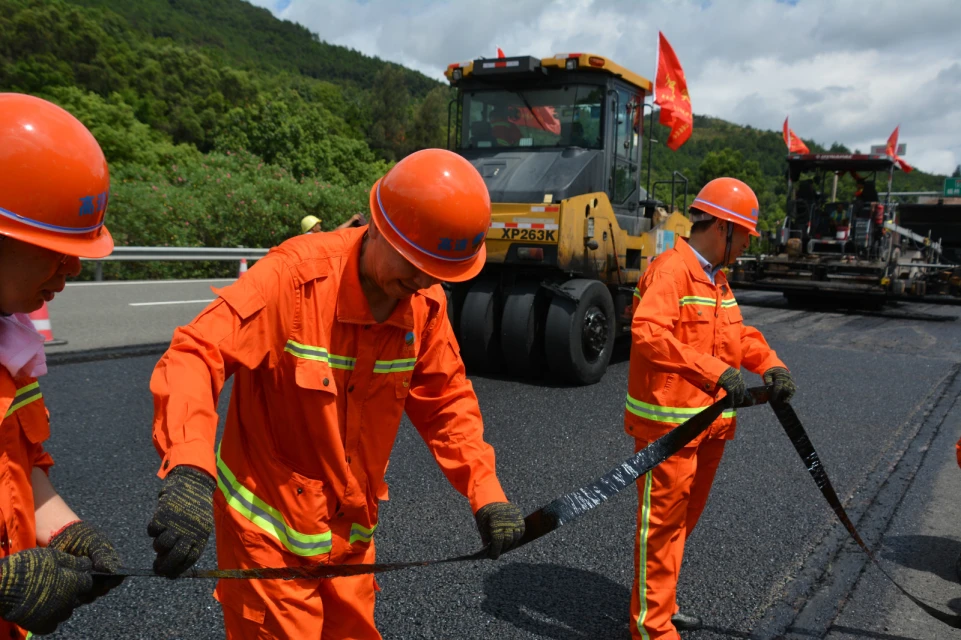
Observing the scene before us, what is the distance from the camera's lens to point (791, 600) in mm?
3535

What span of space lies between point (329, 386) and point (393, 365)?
21cm

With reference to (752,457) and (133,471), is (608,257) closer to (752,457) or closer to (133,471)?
(752,457)

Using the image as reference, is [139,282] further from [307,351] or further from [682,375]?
[307,351]

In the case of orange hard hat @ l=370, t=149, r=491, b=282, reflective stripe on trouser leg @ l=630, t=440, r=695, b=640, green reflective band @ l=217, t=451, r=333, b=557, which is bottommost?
reflective stripe on trouser leg @ l=630, t=440, r=695, b=640

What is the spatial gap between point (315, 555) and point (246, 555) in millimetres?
173

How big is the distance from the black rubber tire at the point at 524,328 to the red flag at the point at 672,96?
2.68 meters

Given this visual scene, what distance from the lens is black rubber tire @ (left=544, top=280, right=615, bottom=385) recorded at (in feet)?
24.7

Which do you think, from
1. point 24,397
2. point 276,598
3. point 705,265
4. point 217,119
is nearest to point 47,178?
point 24,397

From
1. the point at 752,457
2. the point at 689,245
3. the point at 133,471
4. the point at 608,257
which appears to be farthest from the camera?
the point at 608,257

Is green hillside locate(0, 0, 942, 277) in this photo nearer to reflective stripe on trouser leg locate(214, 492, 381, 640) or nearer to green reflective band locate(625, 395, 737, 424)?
green reflective band locate(625, 395, 737, 424)

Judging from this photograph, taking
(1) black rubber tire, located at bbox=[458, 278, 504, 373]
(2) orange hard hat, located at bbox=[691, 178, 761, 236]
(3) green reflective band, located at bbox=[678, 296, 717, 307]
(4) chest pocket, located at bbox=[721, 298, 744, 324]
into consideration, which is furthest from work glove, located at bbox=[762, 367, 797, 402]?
(1) black rubber tire, located at bbox=[458, 278, 504, 373]

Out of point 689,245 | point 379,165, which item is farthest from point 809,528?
point 379,165

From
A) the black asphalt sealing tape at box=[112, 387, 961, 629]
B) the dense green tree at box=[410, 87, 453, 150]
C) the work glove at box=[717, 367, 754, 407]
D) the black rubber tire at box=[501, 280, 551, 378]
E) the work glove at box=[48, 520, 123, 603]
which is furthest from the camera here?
the dense green tree at box=[410, 87, 453, 150]

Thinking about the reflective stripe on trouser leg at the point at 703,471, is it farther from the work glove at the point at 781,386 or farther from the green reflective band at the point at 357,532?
the green reflective band at the point at 357,532
